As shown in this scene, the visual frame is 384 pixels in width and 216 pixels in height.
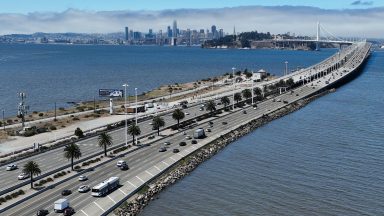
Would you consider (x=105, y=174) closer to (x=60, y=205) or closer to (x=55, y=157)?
(x=55, y=157)

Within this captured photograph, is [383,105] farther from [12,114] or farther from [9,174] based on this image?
[9,174]

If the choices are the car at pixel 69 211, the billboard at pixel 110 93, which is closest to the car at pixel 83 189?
the car at pixel 69 211

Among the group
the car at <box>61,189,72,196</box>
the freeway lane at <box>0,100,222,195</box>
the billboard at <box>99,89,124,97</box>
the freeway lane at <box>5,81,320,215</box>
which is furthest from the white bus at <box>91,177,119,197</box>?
the billboard at <box>99,89,124,97</box>

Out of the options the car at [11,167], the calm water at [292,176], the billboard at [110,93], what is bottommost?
the calm water at [292,176]

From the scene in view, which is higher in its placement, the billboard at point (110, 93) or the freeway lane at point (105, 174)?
the billboard at point (110, 93)

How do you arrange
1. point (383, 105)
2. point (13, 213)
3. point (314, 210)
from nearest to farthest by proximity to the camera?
point (13, 213) < point (314, 210) < point (383, 105)

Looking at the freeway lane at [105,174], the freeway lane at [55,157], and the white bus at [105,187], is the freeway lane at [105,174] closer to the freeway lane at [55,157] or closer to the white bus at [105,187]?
the white bus at [105,187]

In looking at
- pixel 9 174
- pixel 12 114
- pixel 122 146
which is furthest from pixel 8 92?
pixel 9 174

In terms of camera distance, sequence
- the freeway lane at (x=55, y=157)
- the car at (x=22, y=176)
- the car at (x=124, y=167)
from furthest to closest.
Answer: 1. the car at (x=124, y=167)
2. the freeway lane at (x=55, y=157)
3. the car at (x=22, y=176)
